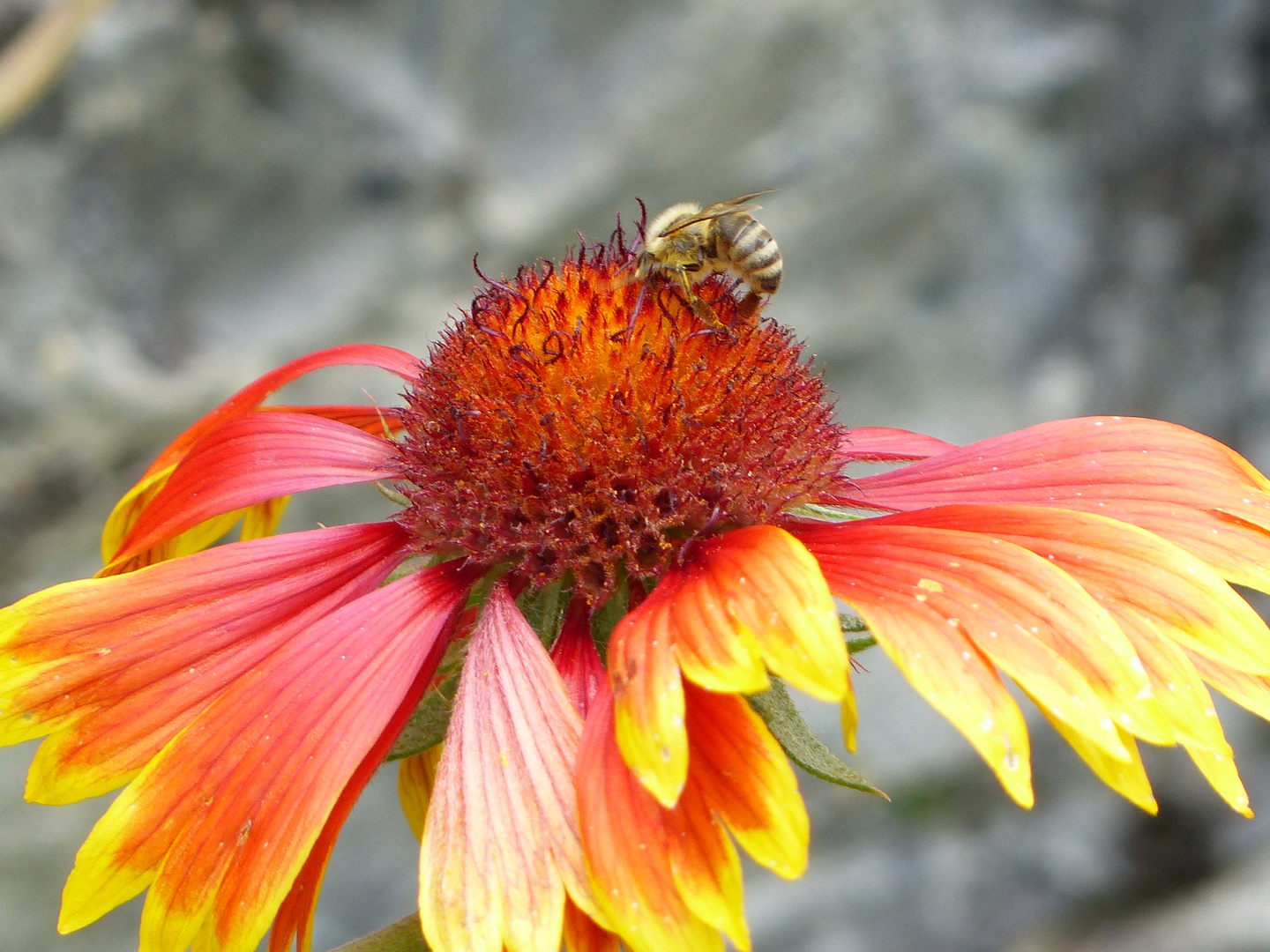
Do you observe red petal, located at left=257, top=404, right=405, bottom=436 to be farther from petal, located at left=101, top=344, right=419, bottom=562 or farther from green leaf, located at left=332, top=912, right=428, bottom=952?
green leaf, located at left=332, top=912, right=428, bottom=952

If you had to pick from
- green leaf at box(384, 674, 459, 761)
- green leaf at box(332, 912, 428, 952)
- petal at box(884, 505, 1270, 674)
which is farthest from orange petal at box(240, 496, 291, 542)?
petal at box(884, 505, 1270, 674)

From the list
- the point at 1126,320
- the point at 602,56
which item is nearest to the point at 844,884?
the point at 1126,320

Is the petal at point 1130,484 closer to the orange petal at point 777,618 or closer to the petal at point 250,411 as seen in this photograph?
the orange petal at point 777,618

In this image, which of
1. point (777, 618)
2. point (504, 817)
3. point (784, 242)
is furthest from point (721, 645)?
point (784, 242)

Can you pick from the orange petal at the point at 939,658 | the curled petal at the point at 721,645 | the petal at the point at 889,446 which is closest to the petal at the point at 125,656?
the curled petal at the point at 721,645

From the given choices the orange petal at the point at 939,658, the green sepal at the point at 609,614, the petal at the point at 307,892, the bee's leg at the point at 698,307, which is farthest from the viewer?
the bee's leg at the point at 698,307

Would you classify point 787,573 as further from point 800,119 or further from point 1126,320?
point 1126,320
